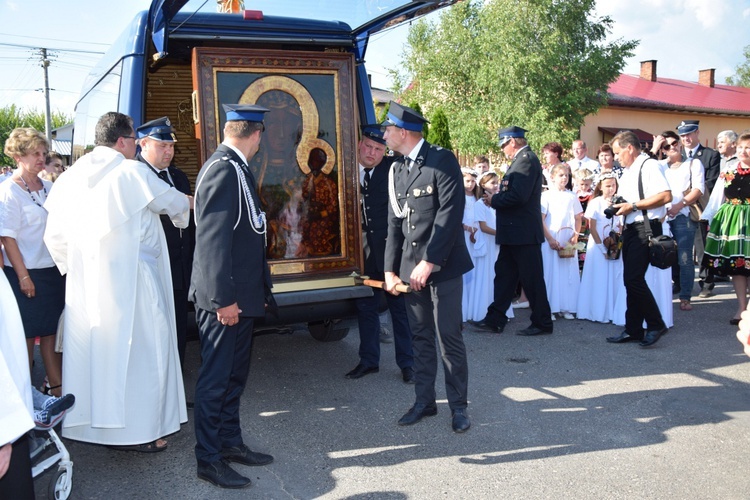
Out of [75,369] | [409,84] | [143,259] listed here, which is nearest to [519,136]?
[143,259]

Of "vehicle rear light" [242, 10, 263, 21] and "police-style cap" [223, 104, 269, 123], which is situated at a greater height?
"vehicle rear light" [242, 10, 263, 21]

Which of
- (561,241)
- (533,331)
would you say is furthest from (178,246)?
(561,241)

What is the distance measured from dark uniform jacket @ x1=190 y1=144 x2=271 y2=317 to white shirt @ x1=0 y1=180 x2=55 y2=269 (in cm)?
162

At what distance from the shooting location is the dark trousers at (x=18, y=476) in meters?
2.21

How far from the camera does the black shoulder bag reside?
5.88 metres

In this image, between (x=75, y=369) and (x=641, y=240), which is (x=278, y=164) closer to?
(x=75, y=369)

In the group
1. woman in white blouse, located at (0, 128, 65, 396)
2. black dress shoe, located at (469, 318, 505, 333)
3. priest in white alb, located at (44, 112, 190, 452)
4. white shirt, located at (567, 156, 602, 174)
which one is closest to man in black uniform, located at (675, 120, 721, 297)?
white shirt, located at (567, 156, 602, 174)

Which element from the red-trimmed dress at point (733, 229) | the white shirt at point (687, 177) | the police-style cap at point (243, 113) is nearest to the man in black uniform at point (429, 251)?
the police-style cap at point (243, 113)

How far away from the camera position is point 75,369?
3984 millimetres

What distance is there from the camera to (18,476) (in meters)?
2.25

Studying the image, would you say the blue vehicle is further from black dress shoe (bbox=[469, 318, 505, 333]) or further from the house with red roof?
the house with red roof

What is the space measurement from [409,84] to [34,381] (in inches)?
1380

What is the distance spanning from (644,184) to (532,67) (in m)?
26.2

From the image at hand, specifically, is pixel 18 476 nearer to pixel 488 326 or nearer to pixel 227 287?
pixel 227 287
